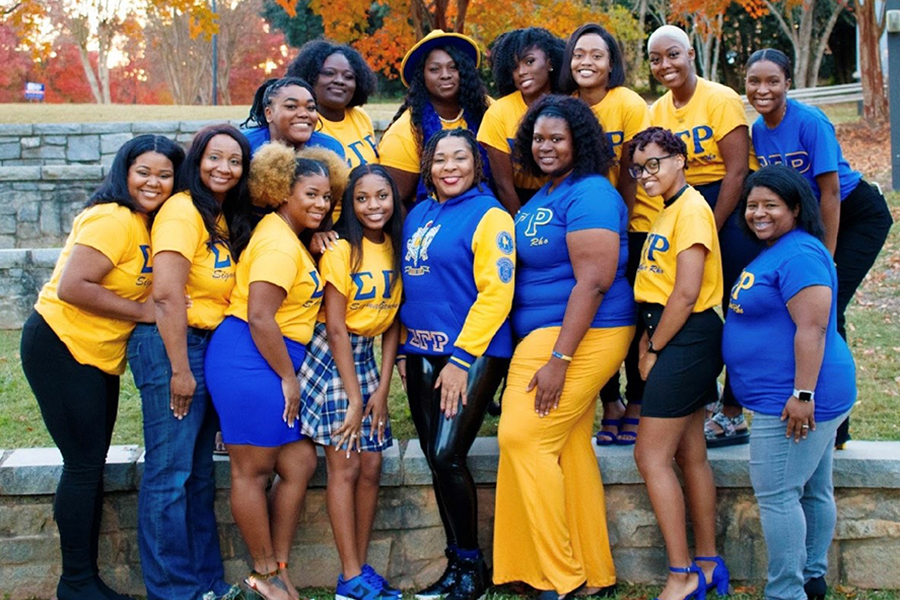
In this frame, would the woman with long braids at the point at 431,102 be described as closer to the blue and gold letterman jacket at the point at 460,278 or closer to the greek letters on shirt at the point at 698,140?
the blue and gold letterman jacket at the point at 460,278

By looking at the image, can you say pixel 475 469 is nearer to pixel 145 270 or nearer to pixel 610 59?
pixel 145 270

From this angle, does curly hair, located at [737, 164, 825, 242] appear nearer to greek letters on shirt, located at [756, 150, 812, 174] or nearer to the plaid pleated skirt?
greek letters on shirt, located at [756, 150, 812, 174]

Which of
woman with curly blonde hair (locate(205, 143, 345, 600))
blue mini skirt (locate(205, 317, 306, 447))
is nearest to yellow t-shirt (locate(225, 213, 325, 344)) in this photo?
woman with curly blonde hair (locate(205, 143, 345, 600))

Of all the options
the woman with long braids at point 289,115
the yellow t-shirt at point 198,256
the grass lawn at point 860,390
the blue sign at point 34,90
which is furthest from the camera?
the blue sign at point 34,90

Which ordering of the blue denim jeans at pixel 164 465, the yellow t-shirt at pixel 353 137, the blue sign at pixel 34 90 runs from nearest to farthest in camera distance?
1. the blue denim jeans at pixel 164 465
2. the yellow t-shirt at pixel 353 137
3. the blue sign at pixel 34 90

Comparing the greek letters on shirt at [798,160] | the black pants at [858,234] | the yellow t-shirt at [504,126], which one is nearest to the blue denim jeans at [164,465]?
the yellow t-shirt at [504,126]

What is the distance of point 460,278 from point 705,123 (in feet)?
4.34

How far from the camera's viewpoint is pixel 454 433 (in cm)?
398

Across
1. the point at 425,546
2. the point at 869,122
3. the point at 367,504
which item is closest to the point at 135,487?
the point at 367,504

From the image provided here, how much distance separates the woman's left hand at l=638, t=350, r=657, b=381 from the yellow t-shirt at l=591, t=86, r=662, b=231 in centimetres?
67

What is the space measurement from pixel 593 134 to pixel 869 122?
1524cm

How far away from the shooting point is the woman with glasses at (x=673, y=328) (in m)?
3.78

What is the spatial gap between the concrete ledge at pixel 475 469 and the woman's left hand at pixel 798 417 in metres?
0.63

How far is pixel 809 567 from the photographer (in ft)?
12.8
